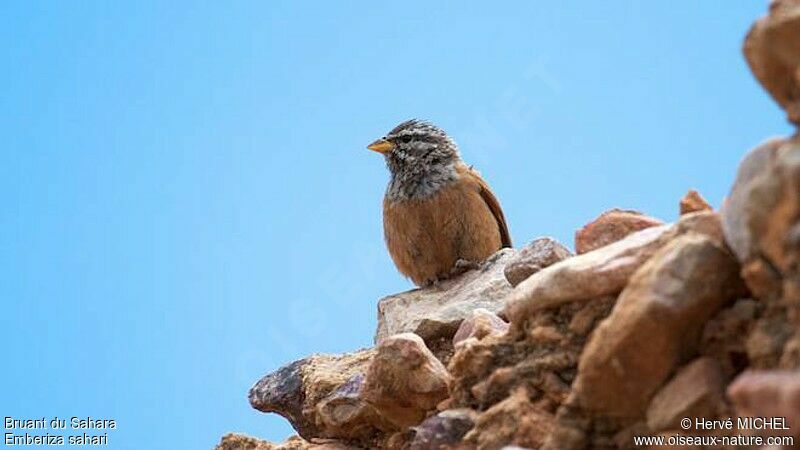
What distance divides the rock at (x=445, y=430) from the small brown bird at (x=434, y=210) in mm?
4042

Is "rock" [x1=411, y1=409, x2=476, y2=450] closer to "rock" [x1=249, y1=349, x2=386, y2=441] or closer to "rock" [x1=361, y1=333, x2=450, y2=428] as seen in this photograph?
"rock" [x1=361, y1=333, x2=450, y2=428]

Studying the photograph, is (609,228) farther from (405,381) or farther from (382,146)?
(382,146)

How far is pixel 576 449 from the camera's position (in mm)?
3340

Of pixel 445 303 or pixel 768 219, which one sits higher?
pixel 445 303

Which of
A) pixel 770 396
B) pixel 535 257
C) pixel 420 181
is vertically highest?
pixel 420 181

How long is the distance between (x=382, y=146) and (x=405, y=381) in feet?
14.0

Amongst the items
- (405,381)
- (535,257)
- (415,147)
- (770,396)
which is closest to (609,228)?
(535,257)

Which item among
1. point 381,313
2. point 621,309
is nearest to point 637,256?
point 621,309

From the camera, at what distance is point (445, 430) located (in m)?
3.93

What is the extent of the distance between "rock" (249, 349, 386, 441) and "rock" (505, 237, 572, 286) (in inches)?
35.7

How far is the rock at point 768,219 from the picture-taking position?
2703 millimetres

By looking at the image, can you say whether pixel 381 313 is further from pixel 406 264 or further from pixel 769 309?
pixel 769 309

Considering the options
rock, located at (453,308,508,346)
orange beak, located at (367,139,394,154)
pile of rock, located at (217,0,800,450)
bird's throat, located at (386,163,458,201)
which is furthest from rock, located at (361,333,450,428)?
orange beak, located at (367,139,394,154)

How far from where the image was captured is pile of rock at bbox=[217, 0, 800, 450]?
111 inches
